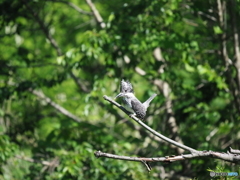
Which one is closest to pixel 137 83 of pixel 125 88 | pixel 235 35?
pixel 235 35

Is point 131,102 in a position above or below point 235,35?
above

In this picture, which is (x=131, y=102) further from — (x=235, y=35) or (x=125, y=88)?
(x=235, y=35)

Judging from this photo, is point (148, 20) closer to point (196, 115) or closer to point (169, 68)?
point (169, 68)

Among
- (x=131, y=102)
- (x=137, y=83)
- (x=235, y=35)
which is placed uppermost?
(x=131, y=102)

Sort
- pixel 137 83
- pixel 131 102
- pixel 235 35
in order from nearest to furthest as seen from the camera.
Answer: pixel 131 102 → pixel 235 35 → pixel 137 83

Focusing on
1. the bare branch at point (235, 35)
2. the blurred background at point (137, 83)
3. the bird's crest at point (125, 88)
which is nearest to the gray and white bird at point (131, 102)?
the bird's crest at point (125, 88)

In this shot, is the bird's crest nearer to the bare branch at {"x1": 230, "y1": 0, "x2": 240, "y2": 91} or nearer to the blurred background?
the blurred background

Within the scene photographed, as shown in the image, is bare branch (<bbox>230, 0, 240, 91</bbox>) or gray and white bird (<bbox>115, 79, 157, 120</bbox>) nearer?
gray and white bird (<bbox>115, 79, 157, 120</bbox>)

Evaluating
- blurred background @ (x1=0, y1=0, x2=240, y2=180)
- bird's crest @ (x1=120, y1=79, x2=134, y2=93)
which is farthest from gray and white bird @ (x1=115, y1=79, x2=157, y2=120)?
blurred background @ (x1=0, y1=0, x2=240, y2=180)

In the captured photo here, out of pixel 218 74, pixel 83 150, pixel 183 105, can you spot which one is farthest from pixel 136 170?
pixel 218 74

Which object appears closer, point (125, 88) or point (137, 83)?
point (125, 88)

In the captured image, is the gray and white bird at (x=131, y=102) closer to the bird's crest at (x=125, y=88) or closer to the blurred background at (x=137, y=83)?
the bird's crest at (x=125, y=88)

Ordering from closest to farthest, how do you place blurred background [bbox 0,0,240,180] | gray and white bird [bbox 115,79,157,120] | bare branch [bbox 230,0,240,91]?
gray and white bird [bbox 115,79,157,120] < bare branch [bbox 230,0,240,91] < blurred background [bbox 0,0,240,180]

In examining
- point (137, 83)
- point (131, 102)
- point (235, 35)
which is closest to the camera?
point (131, 102)
